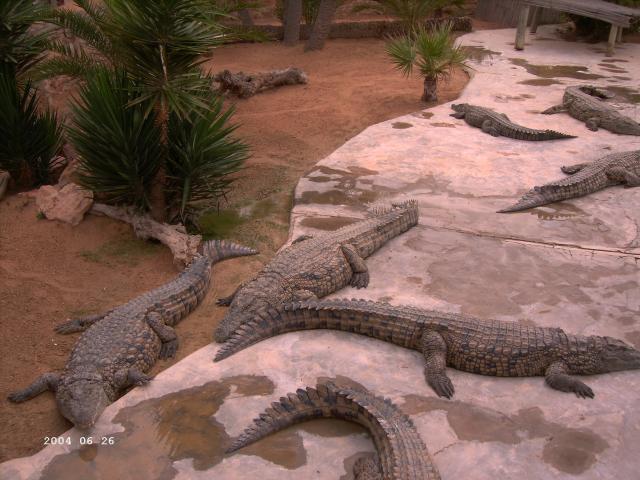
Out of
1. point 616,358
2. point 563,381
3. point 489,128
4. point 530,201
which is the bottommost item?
point 563,381

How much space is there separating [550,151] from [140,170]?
5344 millimetres

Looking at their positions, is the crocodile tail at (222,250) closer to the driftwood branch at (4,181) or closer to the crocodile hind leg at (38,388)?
the crocodile hind leg at (38,388)

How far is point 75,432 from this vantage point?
11.9ft

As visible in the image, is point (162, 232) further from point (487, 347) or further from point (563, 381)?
point (563, 381)

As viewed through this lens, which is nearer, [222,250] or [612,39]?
[222,250]

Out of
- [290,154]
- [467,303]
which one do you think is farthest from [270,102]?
[467,303]

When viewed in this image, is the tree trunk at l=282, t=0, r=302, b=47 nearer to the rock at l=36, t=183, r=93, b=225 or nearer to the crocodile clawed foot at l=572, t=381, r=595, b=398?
the rock at l=36, t=183, r=93, b=225

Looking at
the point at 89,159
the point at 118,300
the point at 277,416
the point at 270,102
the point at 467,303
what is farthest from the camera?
the point at 270,102

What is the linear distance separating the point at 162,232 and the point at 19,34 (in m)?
3.04

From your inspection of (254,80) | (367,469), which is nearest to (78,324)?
(367,469)

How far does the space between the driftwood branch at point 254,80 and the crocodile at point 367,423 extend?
772 centimetres

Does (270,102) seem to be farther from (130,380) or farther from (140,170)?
(130,380)

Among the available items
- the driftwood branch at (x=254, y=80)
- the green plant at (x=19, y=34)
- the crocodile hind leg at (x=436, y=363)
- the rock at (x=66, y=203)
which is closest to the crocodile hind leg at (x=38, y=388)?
the crocodile hind leg at (x=436, y=363)

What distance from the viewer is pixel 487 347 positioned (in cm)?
400
